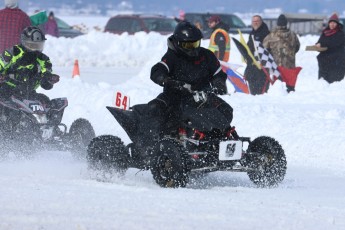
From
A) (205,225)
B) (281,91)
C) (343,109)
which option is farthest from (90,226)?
(281,91)

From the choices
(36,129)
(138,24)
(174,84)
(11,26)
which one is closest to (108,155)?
(174,84)

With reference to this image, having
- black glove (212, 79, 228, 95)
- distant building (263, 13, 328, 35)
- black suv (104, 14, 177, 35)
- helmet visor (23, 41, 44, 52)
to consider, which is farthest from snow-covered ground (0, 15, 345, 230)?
distant building (263, 13, 328, 35)

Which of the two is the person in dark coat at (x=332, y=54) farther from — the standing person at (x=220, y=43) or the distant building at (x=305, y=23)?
the distant building at (x=305, y=23)

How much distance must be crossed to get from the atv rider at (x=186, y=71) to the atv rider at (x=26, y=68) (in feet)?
10.5

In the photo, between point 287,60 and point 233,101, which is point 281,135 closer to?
point 233,101

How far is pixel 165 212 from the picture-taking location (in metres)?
8.13

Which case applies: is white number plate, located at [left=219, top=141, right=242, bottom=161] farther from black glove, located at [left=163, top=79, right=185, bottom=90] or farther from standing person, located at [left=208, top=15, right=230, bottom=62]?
standing person, located at [left=208, top=15, right=230, bottom=62]

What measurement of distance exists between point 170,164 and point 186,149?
9.3 inches

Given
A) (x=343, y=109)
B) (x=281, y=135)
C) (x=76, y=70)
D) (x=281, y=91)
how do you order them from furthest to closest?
(x=76, y=70), (x=281, y=91), (x=343, y=109), (x=281, y=135)

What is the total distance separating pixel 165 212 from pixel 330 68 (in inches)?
497

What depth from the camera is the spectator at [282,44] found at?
19.7 metres

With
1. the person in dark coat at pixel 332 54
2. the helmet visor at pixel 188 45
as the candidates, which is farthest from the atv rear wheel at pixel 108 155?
the person in dark coat at pixel 332 54

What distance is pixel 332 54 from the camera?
19969 millimetres

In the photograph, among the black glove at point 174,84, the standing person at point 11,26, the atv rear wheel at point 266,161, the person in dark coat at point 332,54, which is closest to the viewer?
the black glove at point 174,84
